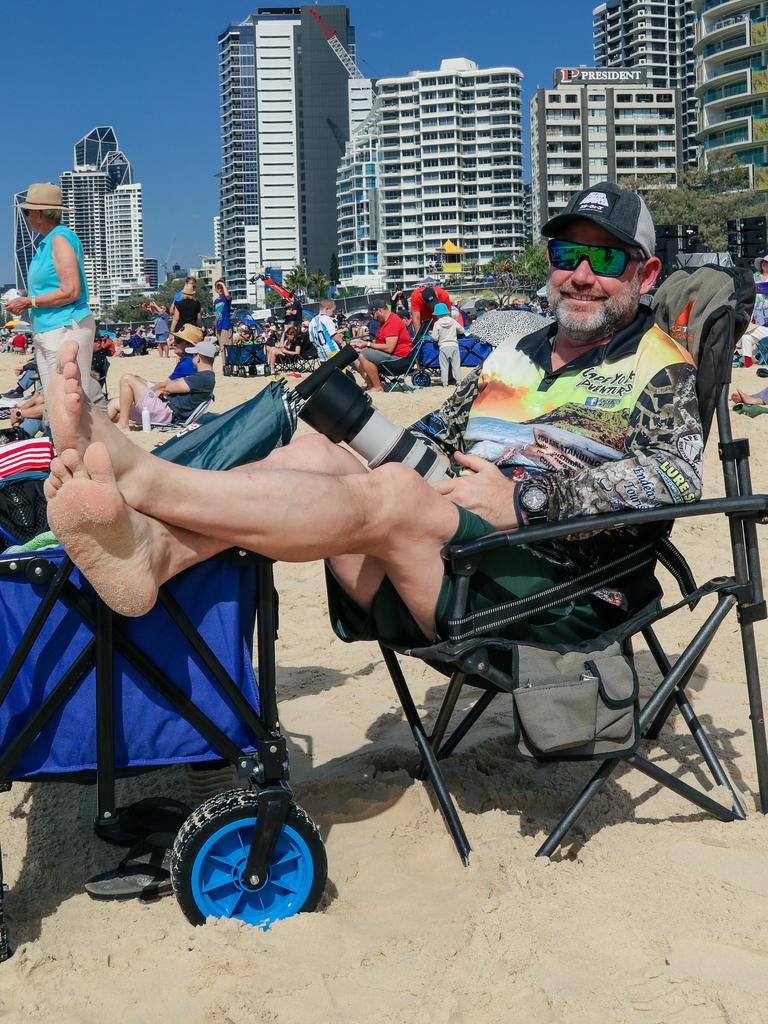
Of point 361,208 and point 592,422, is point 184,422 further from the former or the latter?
point 361,208

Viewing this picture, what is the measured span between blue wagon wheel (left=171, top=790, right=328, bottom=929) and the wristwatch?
0.88 meters

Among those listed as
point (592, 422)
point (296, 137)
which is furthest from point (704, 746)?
point (296, 137)

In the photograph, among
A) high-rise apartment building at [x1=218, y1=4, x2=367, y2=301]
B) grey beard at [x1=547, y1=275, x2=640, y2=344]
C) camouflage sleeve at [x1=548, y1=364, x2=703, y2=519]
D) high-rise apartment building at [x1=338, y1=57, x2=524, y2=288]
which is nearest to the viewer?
camouflage sleeve at [x1=548, y1=364, x2=703, y2=519]

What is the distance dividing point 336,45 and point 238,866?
194 metres

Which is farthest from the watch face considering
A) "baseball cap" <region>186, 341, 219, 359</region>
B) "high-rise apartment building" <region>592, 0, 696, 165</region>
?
"high-rise apartment building" <region>592, 0, 696, 165</region>

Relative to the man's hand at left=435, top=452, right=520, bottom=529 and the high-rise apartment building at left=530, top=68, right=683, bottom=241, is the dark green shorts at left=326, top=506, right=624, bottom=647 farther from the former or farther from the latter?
the high-rise apartment building at left=530, top=68, right=683, bottom=241

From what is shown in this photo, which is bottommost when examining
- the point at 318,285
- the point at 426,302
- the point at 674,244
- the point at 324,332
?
the point at 324,332

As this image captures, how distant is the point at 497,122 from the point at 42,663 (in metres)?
146

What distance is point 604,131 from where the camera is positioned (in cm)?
12588

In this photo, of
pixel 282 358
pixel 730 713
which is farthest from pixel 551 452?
pixel 282 358

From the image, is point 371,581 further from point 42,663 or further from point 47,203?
point 47,203

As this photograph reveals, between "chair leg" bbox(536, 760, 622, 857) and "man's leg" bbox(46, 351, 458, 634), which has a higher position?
"man's leg" bbox(46, 351, 458, 634)

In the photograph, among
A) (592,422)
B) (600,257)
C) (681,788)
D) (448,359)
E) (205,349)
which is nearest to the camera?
(681,788)

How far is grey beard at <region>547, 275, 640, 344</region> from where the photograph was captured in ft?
9.66
